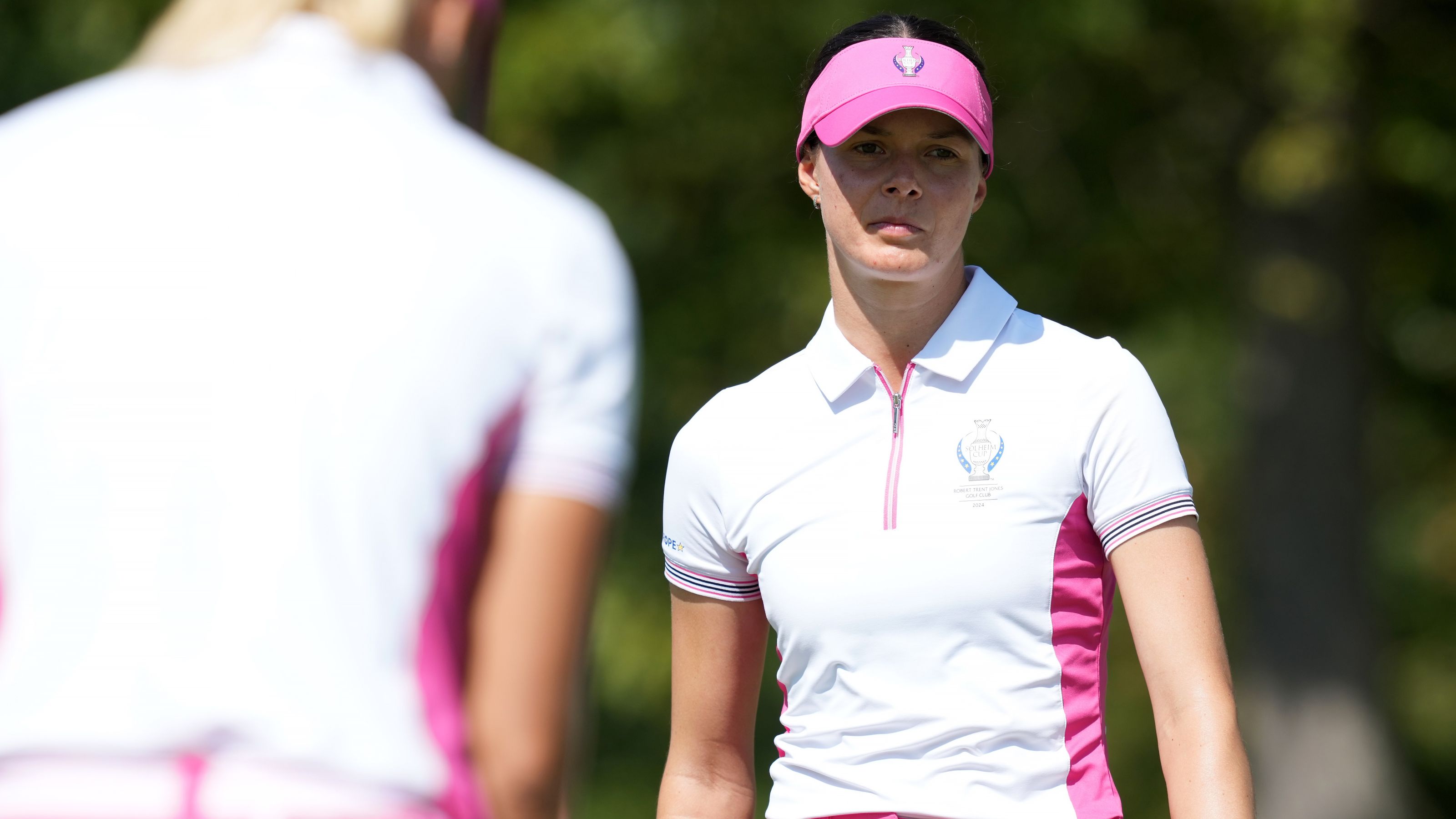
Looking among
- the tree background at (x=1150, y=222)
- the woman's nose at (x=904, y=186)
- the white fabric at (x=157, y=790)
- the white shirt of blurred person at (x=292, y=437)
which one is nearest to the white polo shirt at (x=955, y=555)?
the woman's nose at (x=904, y=186)

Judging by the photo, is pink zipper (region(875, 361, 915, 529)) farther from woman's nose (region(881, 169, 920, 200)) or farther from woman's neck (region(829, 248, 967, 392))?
woman's nose (region(881, 169, 920, 200))

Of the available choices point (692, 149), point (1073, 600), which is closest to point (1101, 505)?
point (1073, 600)

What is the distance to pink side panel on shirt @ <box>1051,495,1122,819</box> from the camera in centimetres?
268

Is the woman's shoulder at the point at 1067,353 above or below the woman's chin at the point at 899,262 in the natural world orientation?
below

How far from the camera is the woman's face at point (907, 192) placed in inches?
114

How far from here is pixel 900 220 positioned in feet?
9.57

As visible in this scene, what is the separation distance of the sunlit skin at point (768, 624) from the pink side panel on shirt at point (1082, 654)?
6 centimetres

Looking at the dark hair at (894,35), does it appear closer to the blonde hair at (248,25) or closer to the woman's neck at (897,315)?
the woman's neck at (897,315)

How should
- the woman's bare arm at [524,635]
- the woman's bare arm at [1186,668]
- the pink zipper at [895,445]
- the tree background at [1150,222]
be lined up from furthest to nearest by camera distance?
1. the tree background at [1150,222]
2. the pink zipper at [895,445]
3. the woman's bare arm at [1186,668]
4. the woman's bare arm at [524,635]

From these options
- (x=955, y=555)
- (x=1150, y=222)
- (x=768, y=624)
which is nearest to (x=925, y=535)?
(x=955, y=555)

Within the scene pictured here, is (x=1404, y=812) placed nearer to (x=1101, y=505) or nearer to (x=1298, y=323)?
(x=1298, y=323)

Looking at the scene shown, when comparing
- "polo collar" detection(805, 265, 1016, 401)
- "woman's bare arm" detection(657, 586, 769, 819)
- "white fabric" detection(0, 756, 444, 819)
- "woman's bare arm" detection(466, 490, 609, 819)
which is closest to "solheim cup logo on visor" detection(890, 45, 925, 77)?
"polo collar" detection(805, 265, 1016, 401)

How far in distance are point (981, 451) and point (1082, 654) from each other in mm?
352

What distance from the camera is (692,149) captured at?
1021cm
